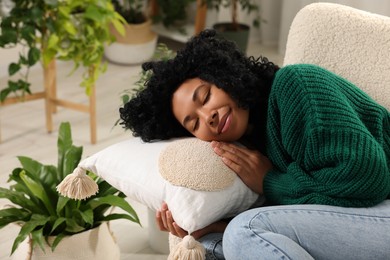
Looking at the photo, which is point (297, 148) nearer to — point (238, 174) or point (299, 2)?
point (238, 174)

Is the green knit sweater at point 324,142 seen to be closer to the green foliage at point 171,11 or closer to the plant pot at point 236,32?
the plant pot at point 236,32

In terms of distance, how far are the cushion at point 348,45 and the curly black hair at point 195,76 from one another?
0.58ft

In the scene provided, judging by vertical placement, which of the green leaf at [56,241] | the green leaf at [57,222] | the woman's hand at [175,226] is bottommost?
the green leaf at [56,241]

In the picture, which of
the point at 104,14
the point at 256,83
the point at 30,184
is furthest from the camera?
the point at 104,14

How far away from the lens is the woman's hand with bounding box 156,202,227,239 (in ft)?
5.23

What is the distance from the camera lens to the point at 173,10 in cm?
407

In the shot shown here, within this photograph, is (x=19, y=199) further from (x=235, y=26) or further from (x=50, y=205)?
(x=235, y=26)

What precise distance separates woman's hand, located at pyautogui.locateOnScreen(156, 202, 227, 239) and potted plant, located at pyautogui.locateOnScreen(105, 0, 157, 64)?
2376mm

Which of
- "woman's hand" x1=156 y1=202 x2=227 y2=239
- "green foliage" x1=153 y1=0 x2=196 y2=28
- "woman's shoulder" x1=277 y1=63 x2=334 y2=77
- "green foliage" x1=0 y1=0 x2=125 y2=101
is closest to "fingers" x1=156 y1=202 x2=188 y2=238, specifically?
"woman's hand" x1=156 y1=202 x2=227 y2=239

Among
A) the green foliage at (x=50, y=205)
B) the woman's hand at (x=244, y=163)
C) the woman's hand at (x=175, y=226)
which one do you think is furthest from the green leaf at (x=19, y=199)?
the woman's hand at (x=244, y=163)

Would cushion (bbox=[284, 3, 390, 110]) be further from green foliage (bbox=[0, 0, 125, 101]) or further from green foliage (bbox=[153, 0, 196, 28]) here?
green foliage (bbox=[153, 0, 196, 28])

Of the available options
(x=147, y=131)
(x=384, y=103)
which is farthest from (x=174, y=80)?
(x=384, y=103)

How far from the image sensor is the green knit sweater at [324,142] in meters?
1.54

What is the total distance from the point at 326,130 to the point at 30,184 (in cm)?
92
